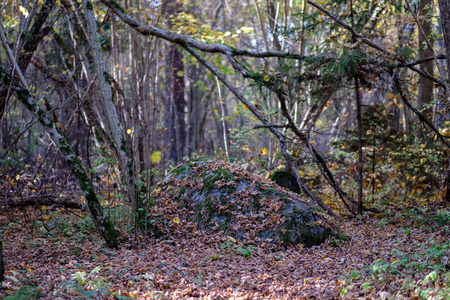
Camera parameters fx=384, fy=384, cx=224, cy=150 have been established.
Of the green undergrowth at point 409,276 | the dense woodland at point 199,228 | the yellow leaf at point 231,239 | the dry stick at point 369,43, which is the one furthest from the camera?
the dry stick at point 369,43

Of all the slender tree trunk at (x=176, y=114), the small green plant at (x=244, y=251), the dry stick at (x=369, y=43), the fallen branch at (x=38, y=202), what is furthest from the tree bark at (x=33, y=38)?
the slender tree trunk at (x=176, y=114)

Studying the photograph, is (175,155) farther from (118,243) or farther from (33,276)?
(33,276)

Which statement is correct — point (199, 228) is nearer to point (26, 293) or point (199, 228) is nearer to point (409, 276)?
point (26, 293)

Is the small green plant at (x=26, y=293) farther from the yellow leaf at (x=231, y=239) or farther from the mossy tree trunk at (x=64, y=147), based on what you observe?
the yellow leaf at (x=231, y=239)

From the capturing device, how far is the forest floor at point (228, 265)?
3.53 meters

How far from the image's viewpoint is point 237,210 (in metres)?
5.94

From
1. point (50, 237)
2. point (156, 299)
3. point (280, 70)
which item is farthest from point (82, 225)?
point (280, 70)

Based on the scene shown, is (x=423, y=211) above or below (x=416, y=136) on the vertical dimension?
below

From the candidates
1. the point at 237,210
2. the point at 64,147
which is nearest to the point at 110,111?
the point at 64,147

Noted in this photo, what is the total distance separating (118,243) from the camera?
17.8 feet

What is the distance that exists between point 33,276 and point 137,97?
2.39 meters

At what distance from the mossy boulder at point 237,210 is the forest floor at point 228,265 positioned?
0.75 feet

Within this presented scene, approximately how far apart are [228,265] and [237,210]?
1404 millimetres

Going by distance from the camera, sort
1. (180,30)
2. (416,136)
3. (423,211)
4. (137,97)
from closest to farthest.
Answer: (137,97) → (423,211) → (416,136) → (180,30)
